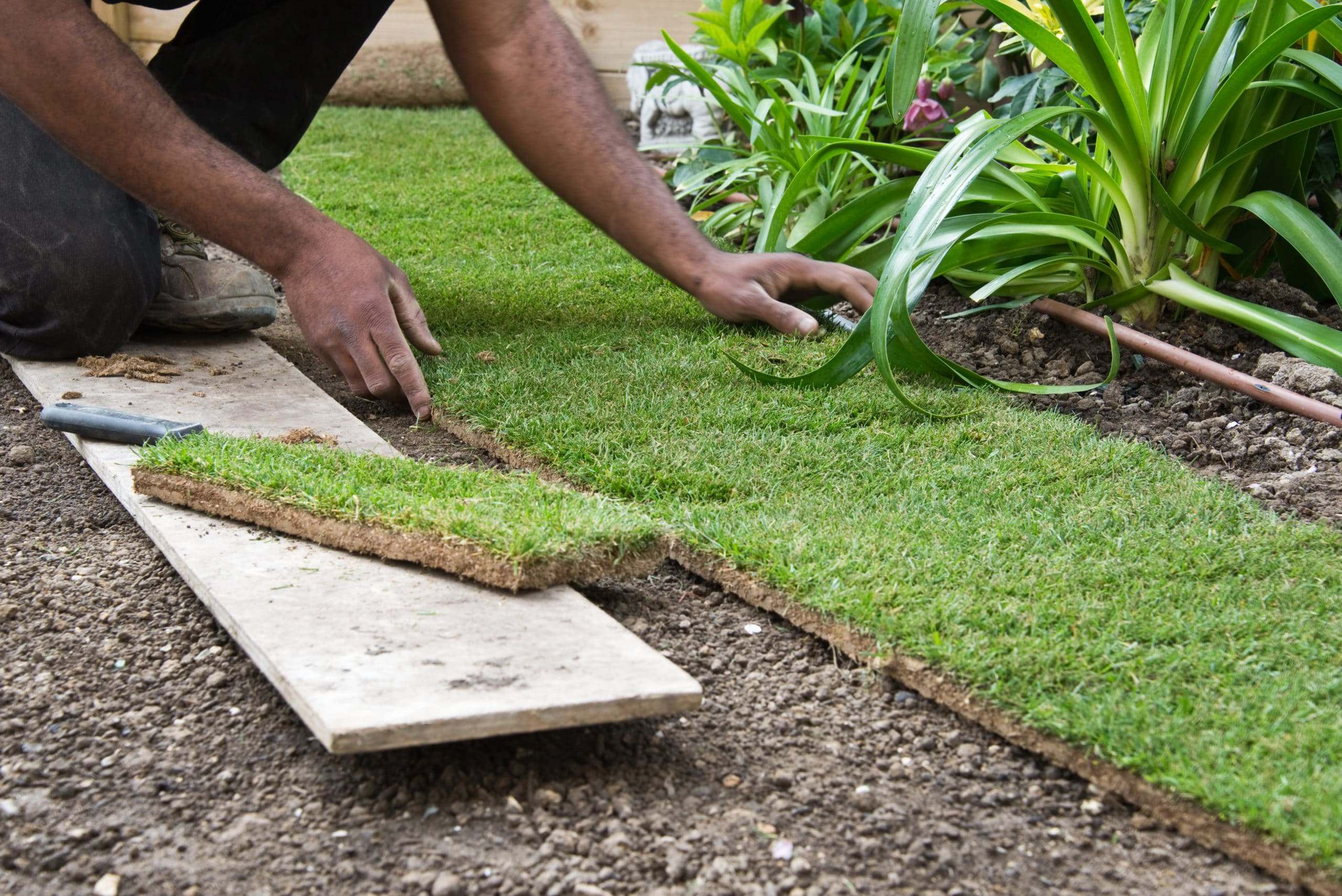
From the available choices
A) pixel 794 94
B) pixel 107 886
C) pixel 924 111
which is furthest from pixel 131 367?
pixel 924 111

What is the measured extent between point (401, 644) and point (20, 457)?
44.2 inches

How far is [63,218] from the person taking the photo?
7.20 feet

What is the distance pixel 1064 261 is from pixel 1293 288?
49 centimetres

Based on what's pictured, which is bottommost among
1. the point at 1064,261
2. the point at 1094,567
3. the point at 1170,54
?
the point at 1094,567

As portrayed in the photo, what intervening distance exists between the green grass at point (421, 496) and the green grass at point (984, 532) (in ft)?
0.51

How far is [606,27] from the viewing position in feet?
19.8

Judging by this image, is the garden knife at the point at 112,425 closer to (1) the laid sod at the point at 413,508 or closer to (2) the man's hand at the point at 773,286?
(1) the laid sod at the point at 413,508

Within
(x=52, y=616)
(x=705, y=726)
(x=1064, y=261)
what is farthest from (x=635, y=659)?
(x=1064, y=261)

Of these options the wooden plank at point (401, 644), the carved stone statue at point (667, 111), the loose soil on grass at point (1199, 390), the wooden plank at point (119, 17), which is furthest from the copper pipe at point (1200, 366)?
the wooden plank at point (119, 17)

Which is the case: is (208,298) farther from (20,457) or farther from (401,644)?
(401,644)

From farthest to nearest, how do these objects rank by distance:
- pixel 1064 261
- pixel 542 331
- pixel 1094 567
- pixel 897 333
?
pixel 542 331, pixel 1064 261, pixel 897 333, pixel 1094 567

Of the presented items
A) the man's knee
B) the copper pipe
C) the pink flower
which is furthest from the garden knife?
the pink flower

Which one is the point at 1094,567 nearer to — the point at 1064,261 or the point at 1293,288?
the point at 1064,261

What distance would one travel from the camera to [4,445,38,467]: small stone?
6.16 ft
